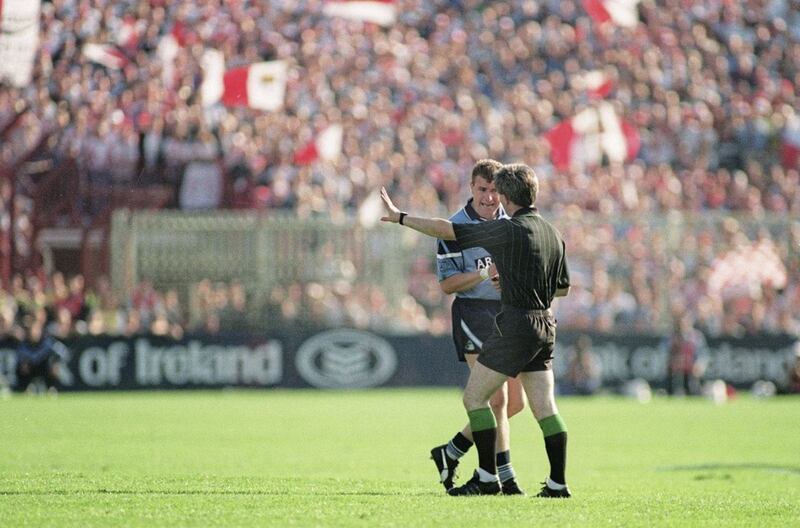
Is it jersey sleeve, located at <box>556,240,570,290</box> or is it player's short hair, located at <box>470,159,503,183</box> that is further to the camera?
player's short hair, located at <box>470,159,503,183</box>

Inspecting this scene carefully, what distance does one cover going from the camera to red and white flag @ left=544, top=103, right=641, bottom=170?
3138 cm

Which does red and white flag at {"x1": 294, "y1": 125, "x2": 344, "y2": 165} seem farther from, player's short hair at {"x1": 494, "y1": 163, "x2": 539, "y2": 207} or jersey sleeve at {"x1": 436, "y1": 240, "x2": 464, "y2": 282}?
player's short hair at {"x1": 494, "y1": 163, "x2": 539, "y2": 207}

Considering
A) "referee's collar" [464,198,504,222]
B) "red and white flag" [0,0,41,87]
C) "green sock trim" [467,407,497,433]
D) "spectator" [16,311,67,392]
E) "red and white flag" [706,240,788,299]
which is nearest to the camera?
"green sock trim" [467,407,497,433]

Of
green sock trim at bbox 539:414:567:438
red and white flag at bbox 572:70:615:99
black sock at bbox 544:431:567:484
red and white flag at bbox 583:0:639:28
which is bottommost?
black sock at bbox 544:431:567:484

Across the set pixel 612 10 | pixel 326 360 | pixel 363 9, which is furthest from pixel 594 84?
pixel 326 360

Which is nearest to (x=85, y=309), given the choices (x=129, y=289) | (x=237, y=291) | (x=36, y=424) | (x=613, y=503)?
(x=129, y=289)

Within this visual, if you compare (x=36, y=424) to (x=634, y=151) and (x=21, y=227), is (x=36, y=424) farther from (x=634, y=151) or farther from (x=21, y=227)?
(x=634, y=151)

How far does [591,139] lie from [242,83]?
8.49 metres

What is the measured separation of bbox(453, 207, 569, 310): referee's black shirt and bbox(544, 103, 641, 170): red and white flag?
2202 centimetres

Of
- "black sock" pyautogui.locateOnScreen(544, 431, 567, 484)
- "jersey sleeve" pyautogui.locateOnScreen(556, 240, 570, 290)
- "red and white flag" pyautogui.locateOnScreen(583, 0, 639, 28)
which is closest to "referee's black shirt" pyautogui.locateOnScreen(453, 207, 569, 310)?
"jersey sleeve" pyautogui.locateOnScreen(556, 240, 570, 290)

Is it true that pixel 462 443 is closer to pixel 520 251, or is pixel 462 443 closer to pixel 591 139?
pixel 520 251

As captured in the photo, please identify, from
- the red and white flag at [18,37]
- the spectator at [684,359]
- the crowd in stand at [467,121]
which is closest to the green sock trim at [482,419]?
the red and white flag at [18,37]

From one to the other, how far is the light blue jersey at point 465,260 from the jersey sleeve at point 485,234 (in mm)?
1022

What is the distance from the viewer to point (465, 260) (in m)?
10.6
